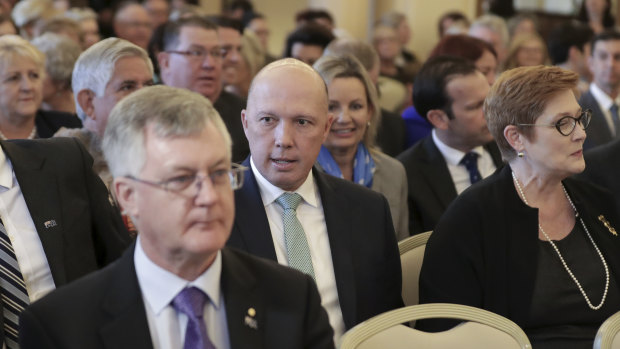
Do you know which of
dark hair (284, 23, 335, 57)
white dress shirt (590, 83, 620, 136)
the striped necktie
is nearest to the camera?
the striped necktie

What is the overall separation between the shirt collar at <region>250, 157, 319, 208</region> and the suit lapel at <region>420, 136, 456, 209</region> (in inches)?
54.2

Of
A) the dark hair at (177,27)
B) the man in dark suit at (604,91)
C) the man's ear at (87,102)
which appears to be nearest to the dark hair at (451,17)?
the man in dark suit at (604,91)

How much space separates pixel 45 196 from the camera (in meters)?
2.72

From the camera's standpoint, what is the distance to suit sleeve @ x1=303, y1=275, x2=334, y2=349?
6.81ft

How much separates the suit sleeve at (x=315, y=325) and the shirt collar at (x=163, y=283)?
9.4 inches

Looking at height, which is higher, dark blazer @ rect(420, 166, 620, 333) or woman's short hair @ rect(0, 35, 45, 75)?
woman's short hair @ rect(0, 35, 45, 75)

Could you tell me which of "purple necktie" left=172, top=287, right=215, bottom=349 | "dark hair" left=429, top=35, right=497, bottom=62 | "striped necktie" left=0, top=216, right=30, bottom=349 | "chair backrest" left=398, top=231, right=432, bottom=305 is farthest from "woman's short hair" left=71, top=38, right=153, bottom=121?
"dark hair" left=429, top=35, right=497, bottom=62

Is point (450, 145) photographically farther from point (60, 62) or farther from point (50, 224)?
point (60, 62)

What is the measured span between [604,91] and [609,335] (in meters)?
4.03

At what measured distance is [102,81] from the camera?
3.68 meters

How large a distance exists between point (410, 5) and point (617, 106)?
520 centimetres

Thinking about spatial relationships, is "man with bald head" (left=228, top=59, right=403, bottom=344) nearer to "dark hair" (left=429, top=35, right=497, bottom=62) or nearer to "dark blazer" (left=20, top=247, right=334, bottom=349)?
"dark blazer" (left=20, top=247, right=334, bottom=349)

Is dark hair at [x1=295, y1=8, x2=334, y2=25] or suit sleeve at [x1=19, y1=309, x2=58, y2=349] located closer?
suit sleeve at [x1=19, y1=309, x2=58, y2=349]

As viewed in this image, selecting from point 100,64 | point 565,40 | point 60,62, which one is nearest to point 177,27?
point 60,62
